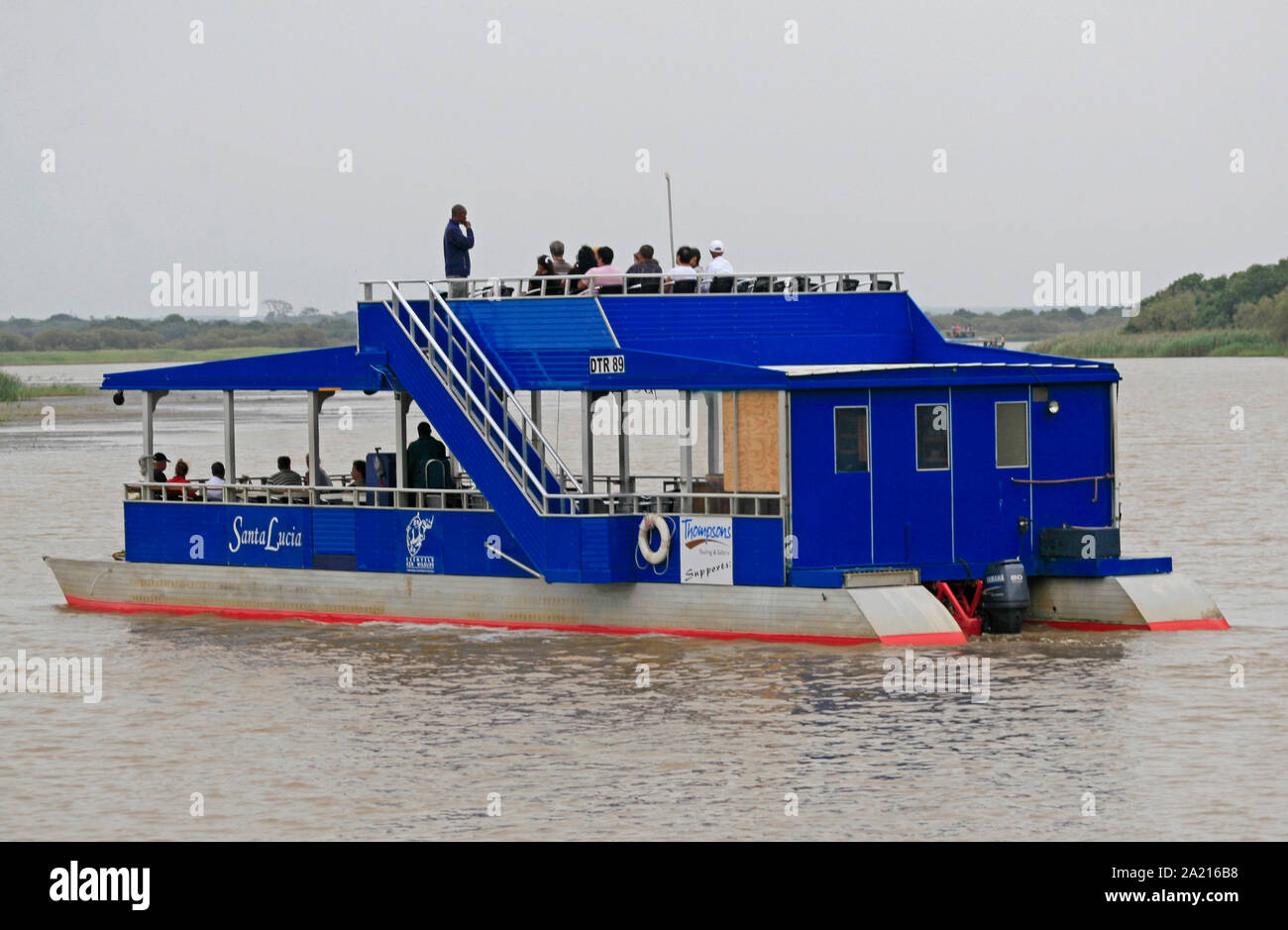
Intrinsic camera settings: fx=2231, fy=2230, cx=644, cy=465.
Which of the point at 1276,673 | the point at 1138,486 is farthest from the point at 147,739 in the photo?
the point at 1138,486

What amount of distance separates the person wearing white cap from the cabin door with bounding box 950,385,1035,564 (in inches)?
121

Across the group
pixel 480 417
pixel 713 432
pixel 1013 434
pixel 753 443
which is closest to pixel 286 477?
pixel 480 417

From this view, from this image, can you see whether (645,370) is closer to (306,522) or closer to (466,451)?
(466,451)

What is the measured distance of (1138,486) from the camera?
45.2m

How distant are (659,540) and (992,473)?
3.62 meters

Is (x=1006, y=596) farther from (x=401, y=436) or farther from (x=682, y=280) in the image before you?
(x=401, y=436)

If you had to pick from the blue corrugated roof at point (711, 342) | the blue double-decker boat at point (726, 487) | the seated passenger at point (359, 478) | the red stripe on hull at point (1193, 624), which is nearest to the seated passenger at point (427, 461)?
the blue double-decker boat at point (726, 487)

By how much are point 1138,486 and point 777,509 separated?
24.1 m

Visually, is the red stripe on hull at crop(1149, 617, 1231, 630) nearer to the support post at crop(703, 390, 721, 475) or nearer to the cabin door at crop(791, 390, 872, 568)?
the cabin door at crop(791, 390, 872, 568)

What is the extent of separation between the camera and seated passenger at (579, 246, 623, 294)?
81.2ft

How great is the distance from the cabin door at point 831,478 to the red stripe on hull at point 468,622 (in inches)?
32.9

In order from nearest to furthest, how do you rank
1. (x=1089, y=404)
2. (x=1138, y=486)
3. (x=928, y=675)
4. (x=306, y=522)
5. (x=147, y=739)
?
(x=147, y=739) → (x=928, y=675) → (x=1089, y=404) → (x=306, y=522) → (x=1138, y=486)

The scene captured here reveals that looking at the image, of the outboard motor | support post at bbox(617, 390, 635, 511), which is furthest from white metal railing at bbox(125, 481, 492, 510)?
the outboard motor

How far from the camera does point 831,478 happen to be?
22.8m
